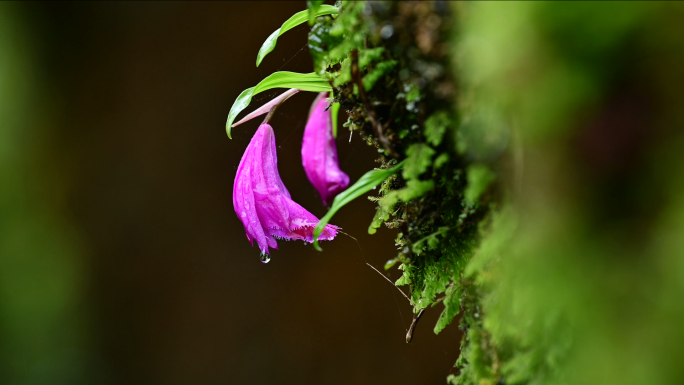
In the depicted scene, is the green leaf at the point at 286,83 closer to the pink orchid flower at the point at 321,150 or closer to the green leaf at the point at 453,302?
the pink orchid flower at the point at 321,150

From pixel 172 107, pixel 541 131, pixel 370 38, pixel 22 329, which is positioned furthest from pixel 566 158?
pixel 22 329

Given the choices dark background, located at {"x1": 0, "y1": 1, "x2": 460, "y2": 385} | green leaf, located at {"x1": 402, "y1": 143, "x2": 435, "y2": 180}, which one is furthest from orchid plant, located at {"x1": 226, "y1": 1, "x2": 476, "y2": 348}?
dark background, located at {"x1": 0, "y1": 1, "x2": 460, "y2": 385}

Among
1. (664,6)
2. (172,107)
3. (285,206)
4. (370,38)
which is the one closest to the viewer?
(664,6)

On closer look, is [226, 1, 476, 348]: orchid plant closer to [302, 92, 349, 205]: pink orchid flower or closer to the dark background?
[302, 92, 349, 205]: pink orchid flower

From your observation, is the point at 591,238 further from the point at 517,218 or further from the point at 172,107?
the point at 172,107

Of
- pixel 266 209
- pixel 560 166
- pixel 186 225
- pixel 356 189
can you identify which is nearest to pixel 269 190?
pixel 266 209

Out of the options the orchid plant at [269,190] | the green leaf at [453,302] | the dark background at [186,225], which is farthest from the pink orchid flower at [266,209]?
the dark background at [186,225]
